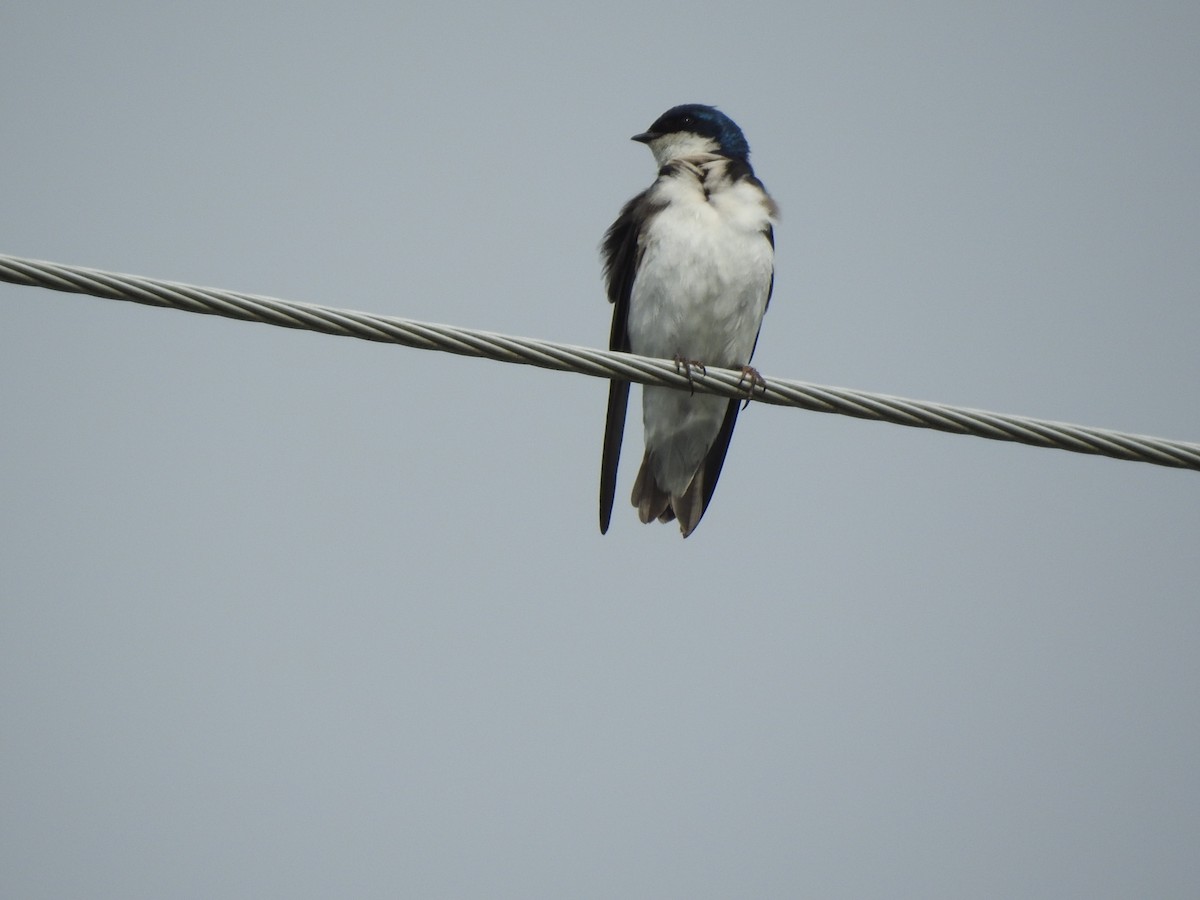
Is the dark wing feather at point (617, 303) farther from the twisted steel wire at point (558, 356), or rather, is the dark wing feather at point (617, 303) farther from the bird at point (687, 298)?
the twisted steel wire at point (558, 356)

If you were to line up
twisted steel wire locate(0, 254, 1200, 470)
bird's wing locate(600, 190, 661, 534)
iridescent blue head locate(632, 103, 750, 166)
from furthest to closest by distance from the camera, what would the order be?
1. iridescent blue head locate(632, 103, 750, 166)
2. bird's wing locate(600, 190, 661, 534)
3. twisted steel wire locate(0, 254, 1200, 470)

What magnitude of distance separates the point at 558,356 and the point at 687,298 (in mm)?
2374

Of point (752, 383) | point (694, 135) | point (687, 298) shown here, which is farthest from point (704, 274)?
point (752, 383)

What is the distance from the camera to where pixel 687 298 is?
589 centimetres

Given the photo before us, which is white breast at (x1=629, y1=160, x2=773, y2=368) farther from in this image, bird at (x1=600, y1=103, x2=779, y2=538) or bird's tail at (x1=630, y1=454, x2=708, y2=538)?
bird's tail at (x1=630, y1=454, x2=708, y2=538)

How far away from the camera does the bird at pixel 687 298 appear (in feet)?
19.4

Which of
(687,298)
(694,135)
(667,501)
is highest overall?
(694,135)

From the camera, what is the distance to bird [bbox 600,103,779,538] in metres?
5.90

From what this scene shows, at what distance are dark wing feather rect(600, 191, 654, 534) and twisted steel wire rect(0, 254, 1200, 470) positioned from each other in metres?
2.19

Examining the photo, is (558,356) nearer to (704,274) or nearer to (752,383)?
(752,383)

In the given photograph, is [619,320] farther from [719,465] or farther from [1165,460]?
[1165,460]

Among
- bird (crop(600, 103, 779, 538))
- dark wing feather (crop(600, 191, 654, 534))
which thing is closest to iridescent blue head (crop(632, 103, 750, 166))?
A: bird (crop(600, 103, 779, 538))

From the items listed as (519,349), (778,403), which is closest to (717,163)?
(778,403)

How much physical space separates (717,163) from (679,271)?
0.76 meters
